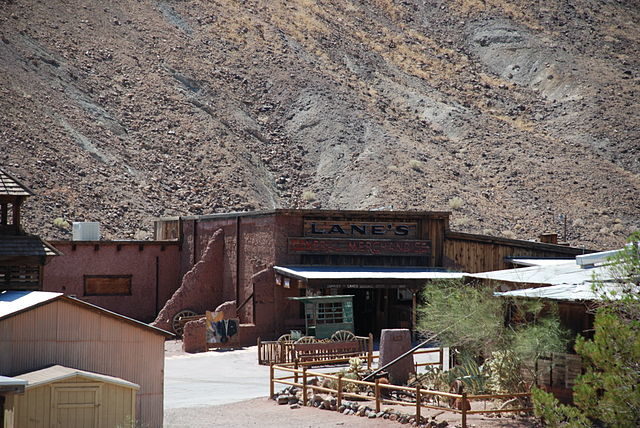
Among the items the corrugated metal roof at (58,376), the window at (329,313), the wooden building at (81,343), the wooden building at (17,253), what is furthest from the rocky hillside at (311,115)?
the corrugated metal roof at (58,376)

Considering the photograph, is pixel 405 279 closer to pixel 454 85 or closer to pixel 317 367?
pixel 317 367

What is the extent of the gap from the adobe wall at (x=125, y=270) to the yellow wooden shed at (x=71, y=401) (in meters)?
21.6

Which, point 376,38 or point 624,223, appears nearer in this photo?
point 624,223

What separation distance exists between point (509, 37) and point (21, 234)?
2707 inches

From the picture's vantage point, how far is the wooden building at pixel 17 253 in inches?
864

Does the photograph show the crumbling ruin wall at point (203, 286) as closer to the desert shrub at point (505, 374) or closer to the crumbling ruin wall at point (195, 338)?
the crumbling ruin wall at point (195, 338)

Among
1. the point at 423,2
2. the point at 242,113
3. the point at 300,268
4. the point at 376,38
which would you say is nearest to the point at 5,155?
the point at 242,113

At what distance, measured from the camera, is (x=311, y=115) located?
69.1 m

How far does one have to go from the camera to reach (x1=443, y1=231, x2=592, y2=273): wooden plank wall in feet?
118

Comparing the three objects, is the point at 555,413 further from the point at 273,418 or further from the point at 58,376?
the point at 58,376

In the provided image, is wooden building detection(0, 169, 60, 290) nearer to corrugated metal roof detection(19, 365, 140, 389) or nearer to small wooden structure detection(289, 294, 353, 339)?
corrugated metal roof detection(19, 365, 140, 389)

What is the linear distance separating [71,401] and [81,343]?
1.52 metres

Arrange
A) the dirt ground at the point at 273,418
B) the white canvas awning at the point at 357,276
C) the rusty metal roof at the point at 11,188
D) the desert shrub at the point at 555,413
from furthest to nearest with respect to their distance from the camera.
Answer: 1. the white canvas awning at the point at 357,276
2. the rusty metal roof at the point at 11,188
3. the dirt ground at the point at 273,418
4. the desert shrub at the point at 555,413

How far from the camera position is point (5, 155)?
2061 inches
